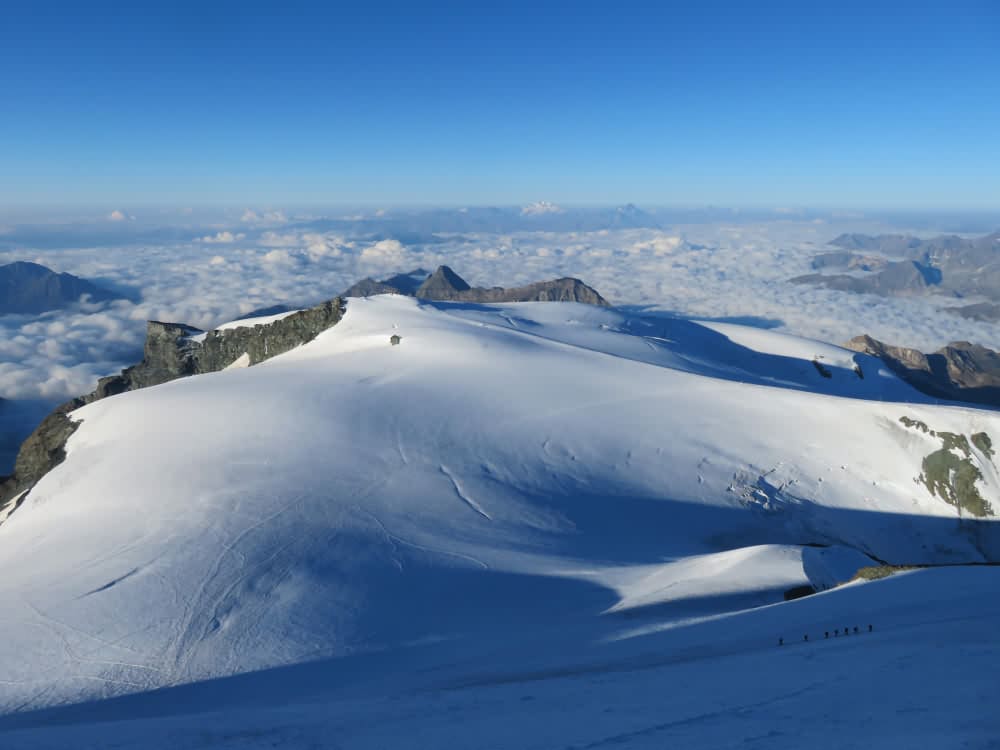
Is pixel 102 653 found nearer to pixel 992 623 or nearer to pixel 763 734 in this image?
pixel 763 734

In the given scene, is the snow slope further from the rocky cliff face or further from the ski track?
the rocky cliff face

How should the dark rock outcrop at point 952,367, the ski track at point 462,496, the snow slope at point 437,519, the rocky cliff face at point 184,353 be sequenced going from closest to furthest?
the snow slope at point 437,519
the ski track at point 462,496
the rocky cliff face at point 184,353
the dark rock outcrop at point 952,367

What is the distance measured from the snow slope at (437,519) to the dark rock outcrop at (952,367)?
108 metres

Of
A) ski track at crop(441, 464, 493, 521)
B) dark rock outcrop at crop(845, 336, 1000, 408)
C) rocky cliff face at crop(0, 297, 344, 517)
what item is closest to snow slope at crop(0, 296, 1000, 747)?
ski track at crop(441, 464, 493, 521)

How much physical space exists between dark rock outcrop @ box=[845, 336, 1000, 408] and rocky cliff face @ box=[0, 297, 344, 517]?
119 m

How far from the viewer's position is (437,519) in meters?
24.7

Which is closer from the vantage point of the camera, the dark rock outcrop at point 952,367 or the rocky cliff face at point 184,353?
the rocky cliff face at point 184,353

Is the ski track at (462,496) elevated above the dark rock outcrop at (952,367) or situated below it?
above

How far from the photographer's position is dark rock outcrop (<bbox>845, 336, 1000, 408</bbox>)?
134 meters

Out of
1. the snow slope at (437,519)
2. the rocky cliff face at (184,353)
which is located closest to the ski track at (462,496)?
the snow slope at (437,519)

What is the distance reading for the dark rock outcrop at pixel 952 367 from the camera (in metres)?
134

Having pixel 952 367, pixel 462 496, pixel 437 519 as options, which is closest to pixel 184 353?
pixel 462 496

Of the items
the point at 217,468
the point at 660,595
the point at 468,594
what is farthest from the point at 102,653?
the point at 660,595

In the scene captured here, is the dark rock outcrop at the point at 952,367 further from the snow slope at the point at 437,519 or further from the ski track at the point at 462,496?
the ski track at the point at 462,496
